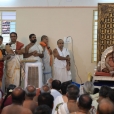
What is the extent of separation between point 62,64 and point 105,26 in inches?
72.6

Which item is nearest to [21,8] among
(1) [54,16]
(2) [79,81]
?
(1) [54,16]

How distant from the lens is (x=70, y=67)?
8.48m

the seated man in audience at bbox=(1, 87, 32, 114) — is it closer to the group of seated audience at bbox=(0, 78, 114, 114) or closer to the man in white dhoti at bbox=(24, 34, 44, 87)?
the group of seated audience at bbox=(0, 78, 114, 114)

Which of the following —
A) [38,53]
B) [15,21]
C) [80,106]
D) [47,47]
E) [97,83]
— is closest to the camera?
[80,106]

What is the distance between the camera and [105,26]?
8258 millimetres

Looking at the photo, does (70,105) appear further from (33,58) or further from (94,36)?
(94,36)

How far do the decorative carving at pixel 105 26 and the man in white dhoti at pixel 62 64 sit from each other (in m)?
1.12

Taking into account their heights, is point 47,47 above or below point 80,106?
above

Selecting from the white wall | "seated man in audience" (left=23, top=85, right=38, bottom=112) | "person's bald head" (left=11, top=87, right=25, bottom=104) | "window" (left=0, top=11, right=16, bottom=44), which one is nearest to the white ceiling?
the white wall

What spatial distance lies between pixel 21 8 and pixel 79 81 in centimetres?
300

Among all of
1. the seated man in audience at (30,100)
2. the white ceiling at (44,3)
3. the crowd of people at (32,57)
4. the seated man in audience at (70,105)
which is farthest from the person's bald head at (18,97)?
the white ceiling at (44,3)

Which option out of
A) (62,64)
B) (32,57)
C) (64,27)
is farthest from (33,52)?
(64,27)

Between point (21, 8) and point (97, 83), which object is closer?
point (97, 83)

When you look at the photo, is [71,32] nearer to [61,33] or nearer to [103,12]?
[61,33]
